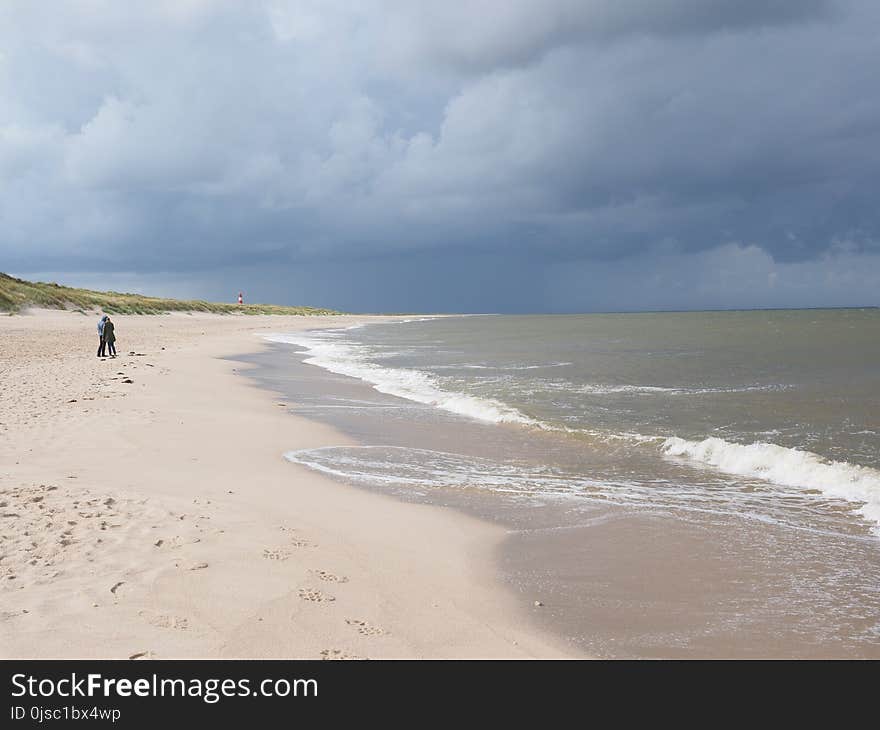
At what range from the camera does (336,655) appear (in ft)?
13.8

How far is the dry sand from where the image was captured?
14.4 ft

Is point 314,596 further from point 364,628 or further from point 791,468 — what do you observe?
Result: point 791,468

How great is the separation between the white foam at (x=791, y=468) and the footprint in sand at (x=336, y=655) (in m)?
6.87

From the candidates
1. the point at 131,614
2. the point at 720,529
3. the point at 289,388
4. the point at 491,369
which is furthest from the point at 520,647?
the point at 491,369

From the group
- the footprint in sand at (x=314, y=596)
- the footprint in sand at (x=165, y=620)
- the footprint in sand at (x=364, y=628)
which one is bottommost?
the footprint in sand at (x=364, y=628)

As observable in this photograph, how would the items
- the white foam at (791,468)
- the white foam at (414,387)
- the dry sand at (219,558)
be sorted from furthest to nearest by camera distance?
the white foam at (414,387), the white foam at (791,468), the dry sand at (219,558)

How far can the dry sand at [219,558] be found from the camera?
439 cm

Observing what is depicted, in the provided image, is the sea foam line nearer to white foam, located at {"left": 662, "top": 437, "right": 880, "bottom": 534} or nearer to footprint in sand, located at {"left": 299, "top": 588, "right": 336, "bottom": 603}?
white foam, located at {"left": 662, "top": 437, "right": 880, "bottom": 534}

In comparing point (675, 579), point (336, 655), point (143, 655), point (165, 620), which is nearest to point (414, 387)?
point (675, 579)

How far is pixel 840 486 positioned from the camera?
9.23m

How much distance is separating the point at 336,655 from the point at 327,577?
1.34m

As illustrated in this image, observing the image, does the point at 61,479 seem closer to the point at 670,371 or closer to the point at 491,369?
the point at 491,369

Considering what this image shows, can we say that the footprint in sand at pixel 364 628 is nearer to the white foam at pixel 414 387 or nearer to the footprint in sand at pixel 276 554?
the footprint in sand at pixel 276 554

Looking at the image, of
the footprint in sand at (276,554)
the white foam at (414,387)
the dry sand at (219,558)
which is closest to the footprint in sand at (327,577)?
the dry sand at (219,558)
